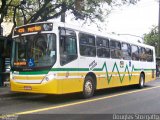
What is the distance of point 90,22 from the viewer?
71.9 ft

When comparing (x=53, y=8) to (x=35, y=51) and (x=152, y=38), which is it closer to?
(x=35, y=51)

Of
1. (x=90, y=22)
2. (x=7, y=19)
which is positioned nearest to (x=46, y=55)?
(x=90, y=22)

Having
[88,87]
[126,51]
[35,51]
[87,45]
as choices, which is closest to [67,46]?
[35,51]

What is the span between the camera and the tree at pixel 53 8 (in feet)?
65.1

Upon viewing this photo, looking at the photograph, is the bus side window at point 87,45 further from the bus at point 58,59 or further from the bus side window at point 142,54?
the bus side window at point 142,54

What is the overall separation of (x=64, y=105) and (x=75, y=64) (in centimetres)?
197

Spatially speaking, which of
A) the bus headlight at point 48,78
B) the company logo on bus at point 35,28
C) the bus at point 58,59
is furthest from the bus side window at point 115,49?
the bus headlight at point 48,78

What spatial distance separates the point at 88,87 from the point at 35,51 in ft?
9.87

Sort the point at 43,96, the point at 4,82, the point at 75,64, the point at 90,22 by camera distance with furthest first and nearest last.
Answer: the point at 90,22 < the point at 4,82 < the point at 43,96 < the point at 75,64

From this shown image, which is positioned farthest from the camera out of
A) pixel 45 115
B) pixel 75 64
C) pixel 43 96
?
pixel 43 96

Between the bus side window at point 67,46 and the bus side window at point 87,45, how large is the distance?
0.57 meters

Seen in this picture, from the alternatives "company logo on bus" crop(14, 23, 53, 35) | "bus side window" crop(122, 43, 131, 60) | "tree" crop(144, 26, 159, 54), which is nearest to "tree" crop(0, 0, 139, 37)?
"bus side window" crop(122, 43, 131, 60)

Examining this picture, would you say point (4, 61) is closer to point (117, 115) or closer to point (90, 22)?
point (90, 22)

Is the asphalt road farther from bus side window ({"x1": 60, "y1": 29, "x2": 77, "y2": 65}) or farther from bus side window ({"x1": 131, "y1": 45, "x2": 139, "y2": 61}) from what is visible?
bus side window ({"x1": 131, "y1": 45, "x2": 139, "y2": 61})
